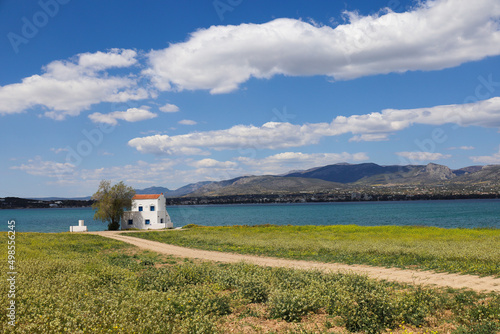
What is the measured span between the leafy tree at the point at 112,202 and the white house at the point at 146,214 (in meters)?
1.45

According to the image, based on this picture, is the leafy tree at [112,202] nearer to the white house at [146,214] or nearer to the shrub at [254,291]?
the white house at [146,214]

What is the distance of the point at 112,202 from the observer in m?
74.2

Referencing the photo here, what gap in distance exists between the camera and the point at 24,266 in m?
19.3

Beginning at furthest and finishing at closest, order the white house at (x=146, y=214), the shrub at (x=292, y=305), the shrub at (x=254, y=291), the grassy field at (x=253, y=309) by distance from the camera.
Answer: the white house at (x=146, y=214), the shrub at (x=254, y=291), the shrub at (x=292, y=305), the grassy field at (x=253, y=309)

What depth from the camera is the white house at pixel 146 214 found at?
7381 centimetres

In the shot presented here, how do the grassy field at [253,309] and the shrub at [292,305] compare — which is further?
the shrub at [292,305]

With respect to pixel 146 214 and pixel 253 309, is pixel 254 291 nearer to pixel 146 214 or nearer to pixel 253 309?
pixel 253 309

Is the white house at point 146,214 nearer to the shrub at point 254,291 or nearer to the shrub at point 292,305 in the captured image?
the shrub at point 254,291

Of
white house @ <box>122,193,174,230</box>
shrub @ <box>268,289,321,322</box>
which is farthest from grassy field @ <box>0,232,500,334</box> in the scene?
white house @ <box>122,193,174,230</box>

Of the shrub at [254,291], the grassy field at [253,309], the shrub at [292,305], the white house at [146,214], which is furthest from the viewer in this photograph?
the white house at [146,214]

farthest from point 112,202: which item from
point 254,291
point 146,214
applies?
point 254,291

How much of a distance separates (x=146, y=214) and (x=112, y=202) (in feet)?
25.4

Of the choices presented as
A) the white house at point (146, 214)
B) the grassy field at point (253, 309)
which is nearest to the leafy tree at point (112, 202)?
the white house at point (146, 214)

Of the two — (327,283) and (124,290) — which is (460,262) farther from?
(124,290)
